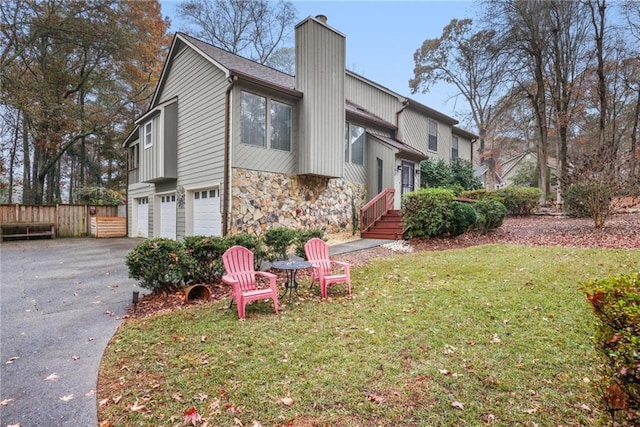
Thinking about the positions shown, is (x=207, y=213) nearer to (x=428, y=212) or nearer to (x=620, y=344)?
(x=428, y=212)

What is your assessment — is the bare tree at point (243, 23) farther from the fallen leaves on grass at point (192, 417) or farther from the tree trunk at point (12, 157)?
A: the fallen leaves on grass at point (192, 417)

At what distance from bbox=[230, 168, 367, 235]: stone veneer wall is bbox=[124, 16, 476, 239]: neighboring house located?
0.03 metres

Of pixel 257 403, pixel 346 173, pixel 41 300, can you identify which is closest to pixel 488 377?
pixel 257 403

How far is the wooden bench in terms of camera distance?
45.3 feet

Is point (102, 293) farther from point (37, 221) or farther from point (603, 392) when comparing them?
point (37, 221)

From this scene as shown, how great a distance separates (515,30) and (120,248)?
2013 centimetres

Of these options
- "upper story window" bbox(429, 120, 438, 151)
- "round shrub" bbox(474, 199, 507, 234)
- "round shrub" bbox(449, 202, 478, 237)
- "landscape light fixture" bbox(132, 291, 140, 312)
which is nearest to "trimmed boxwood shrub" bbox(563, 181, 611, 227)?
"round shrub" bbox(474, 199, 507, 234)

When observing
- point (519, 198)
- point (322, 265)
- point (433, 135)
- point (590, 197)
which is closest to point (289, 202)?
point (322, 265)

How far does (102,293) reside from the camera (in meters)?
6.02

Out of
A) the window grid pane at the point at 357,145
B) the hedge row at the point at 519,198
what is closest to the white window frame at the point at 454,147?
the hedge row at the point at 519,198

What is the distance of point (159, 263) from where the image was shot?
529 centimetres

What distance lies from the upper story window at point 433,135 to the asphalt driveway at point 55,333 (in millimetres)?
15905

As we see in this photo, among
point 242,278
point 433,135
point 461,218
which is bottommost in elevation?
point 242,278

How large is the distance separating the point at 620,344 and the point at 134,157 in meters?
18.3
